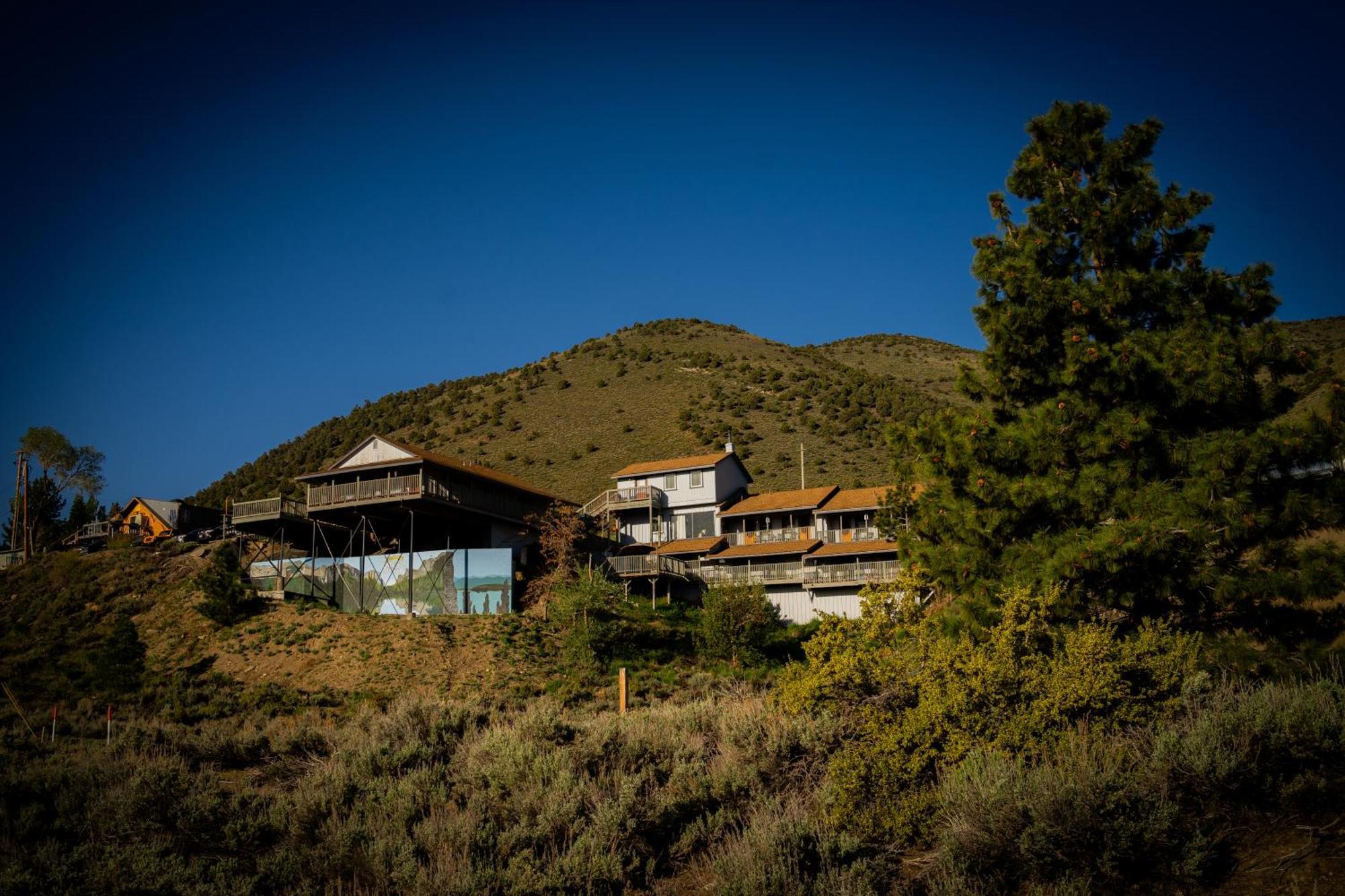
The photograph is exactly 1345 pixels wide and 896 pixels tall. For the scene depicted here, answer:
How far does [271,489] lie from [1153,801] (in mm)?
76230

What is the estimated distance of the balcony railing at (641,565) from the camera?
40562 mm

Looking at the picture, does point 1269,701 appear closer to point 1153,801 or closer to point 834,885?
point 1153,801

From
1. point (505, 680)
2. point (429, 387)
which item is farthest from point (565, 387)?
point (505, 680)

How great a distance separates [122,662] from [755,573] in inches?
992

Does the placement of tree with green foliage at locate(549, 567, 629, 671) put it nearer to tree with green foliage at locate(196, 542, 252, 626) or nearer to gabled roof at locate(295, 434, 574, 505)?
gabled roof at locate(295, 434, 574, 505)

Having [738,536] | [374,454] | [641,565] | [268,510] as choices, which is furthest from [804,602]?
[268,510]

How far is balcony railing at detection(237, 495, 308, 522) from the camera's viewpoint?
4016cm

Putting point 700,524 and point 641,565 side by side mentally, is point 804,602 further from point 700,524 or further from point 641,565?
point 700,524

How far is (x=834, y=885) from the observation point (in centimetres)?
758

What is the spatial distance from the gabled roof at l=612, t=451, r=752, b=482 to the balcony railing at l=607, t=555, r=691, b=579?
28.8 feet

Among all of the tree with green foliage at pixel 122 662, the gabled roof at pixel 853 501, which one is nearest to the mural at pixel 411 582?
the tree with green foliage at pixel 122 662

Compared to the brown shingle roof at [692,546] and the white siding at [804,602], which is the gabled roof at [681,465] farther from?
the white siding at [804,602]

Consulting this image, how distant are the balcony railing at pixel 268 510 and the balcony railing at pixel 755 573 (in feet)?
61.2

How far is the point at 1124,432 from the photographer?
44.0 ft
